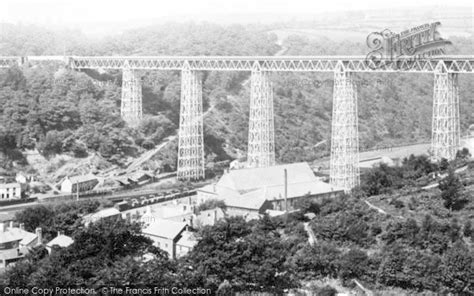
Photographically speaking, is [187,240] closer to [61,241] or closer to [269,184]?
[61,241]

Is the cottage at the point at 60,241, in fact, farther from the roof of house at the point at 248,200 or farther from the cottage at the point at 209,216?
the roof of house at the point at 248,200

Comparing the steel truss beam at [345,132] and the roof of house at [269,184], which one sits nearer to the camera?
the roof of house at [269,184]

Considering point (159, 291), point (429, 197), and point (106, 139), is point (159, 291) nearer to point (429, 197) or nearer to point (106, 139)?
point (429, 197)

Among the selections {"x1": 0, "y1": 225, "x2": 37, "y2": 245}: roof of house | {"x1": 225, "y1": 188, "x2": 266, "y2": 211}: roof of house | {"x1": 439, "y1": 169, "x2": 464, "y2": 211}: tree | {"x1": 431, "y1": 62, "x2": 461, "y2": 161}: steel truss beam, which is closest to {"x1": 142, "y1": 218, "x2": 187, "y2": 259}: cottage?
{"x1": 0, "y1": 225, "x2": 37, "y2": 245}: roof of house

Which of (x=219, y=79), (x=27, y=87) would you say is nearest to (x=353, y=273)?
(x=27, y=87)

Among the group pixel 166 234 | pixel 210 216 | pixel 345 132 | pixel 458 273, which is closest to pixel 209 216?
pixel 210 216

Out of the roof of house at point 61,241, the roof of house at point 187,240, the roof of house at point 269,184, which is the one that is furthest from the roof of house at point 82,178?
the roof of house at point 187,240
